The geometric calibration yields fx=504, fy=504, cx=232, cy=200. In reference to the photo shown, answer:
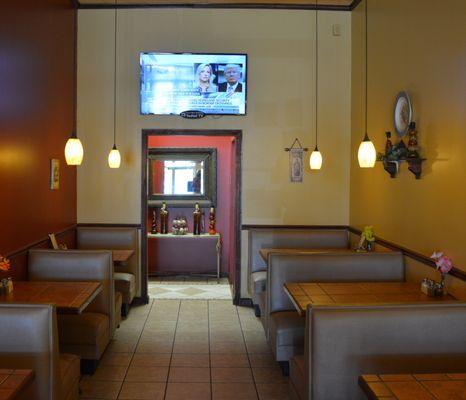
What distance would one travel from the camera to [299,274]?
4.14 meters

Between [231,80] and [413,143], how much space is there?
275 centimetres

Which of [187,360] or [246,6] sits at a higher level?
[246,6]

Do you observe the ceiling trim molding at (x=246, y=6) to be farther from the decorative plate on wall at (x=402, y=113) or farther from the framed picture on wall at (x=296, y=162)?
the decorative plate on wall at (x=402, y=113)

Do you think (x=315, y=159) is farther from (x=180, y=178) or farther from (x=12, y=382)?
(x=12, y=382)

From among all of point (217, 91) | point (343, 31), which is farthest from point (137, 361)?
point (343, 31)

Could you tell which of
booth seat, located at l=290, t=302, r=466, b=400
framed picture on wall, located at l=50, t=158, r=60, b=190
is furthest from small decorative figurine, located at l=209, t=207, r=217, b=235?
booth seat, located at l=290, t=302, r=466, b=400

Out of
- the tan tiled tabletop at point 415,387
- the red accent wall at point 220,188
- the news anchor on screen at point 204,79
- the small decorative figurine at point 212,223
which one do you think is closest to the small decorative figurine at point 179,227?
the red accent wall at point 220,188

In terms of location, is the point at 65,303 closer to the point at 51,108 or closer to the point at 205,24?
the point at 51,108

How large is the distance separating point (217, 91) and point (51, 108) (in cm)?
200

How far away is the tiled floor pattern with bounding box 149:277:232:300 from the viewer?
6785 mm

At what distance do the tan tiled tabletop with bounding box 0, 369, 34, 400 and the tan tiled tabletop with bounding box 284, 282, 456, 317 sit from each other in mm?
1623

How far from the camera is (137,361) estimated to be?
4.42 metres

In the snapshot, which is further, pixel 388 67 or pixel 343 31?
pixel 343 31

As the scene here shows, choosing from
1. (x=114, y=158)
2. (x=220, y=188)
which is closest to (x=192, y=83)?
(x=114, y=158)
